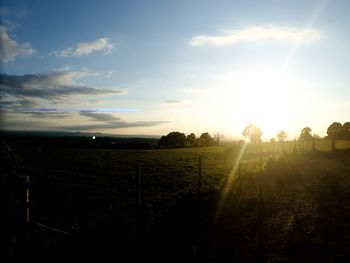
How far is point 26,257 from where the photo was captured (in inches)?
267

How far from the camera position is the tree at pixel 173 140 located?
100 meters

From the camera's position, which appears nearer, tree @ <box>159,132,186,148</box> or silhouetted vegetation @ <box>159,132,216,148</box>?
silhouetted vegetation @ <box>159,132,216,148</box>

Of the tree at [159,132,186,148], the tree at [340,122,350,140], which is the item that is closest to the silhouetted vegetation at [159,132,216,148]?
the tree at [159,132,186,148]

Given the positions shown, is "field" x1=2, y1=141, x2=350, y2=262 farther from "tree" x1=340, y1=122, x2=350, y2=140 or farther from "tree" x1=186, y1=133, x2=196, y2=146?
"tree" x1=186, y1=133, x2=196, y2=146

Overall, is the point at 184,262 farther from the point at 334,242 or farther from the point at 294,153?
the point at 294,153

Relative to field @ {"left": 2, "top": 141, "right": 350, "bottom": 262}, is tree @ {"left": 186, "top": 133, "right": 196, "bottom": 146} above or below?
above

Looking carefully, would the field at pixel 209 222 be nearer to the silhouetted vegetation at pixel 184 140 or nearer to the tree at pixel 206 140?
the silhouetted vegetation at pixel 184 140

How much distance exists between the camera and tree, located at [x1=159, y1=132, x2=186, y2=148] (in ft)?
329

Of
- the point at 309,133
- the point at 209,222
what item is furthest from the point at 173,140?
the point at 209,222

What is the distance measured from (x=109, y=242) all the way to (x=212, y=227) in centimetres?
352

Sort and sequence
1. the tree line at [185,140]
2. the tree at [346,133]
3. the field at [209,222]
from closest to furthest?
the field at [209,222] < the tree at [346,133] < the tree line at [185,140]

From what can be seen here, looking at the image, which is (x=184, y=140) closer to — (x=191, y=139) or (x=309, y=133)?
(x=191, y=139)

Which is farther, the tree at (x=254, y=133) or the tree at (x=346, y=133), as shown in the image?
the tree at (x=254, y=133)

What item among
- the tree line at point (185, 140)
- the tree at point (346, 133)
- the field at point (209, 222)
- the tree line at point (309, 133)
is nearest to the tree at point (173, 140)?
the tree line at point (185, 140)
